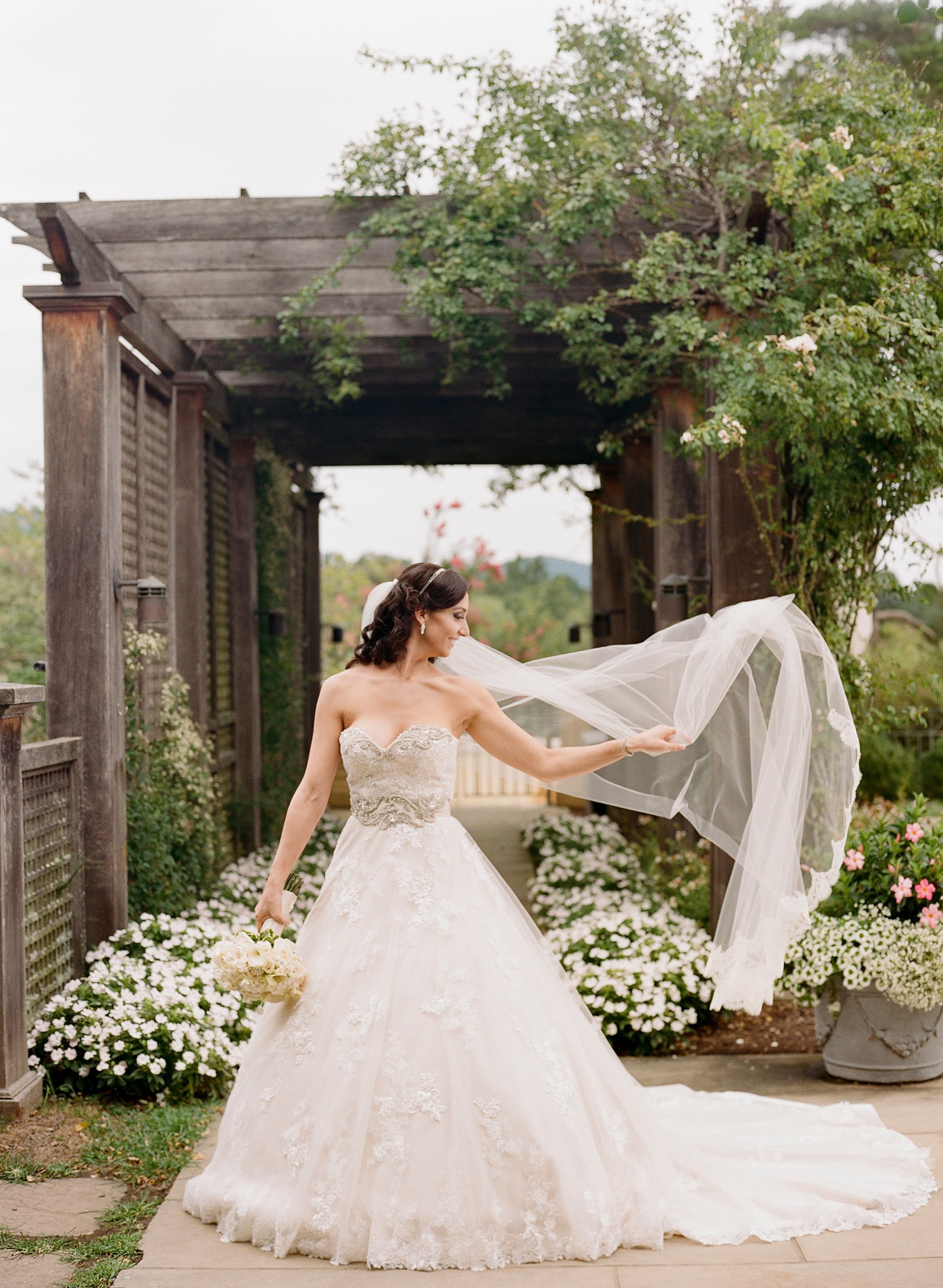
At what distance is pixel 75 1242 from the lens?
10.4ft

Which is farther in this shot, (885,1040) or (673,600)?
(673,600)

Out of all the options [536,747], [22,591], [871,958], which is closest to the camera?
[536,747]

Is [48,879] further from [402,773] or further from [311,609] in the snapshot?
[311,609]

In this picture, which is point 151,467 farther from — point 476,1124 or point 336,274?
point 476,1124

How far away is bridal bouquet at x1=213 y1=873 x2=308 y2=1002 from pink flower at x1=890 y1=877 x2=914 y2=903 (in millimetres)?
2318

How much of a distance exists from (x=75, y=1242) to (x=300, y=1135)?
2.43 ft

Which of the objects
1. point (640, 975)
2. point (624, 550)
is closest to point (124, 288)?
point (640, 975)

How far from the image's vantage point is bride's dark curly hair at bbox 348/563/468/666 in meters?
3.41

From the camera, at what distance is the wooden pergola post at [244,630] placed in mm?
7809

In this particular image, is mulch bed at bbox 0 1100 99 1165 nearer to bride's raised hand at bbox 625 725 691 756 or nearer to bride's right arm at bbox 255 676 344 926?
bride's right arm at bbox 255 676 344 926

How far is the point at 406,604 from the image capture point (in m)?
3.42

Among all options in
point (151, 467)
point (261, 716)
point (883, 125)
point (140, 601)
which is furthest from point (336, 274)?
point (261, 716)

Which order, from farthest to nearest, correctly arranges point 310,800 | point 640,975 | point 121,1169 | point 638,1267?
point 640,975
point 121,1169
point 310,800
point 638,1267

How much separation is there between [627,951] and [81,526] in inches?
121
